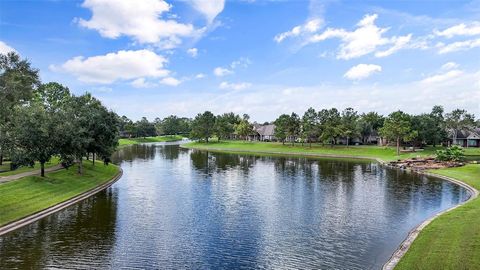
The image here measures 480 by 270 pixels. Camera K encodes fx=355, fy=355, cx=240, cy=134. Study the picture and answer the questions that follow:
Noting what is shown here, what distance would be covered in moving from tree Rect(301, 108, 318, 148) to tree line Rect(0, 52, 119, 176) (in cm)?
9290

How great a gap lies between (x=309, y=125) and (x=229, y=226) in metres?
115

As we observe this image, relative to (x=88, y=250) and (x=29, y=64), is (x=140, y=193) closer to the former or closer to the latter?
(x=88, y=250)

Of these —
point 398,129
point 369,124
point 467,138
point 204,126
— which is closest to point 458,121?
point 467,138

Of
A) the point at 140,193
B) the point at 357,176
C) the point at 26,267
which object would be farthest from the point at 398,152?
the point at 26,267

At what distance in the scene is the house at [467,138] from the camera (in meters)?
145

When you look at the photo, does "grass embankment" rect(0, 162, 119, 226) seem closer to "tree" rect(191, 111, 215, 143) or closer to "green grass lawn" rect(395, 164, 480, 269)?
"green grass lawn" rect(395, 164, 480, 269)

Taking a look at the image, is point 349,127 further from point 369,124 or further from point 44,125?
point 44,125

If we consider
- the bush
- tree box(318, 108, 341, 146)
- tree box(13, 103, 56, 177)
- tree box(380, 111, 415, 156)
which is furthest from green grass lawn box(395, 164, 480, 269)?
tree box(318, 108, 341, 146)

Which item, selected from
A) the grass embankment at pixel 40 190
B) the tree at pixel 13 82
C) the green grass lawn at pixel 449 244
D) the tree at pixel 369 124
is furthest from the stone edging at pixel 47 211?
the tree at pixel 369 124

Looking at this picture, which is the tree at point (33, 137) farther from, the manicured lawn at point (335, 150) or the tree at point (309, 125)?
the tree at point (309, 125)

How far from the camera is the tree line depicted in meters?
46.8

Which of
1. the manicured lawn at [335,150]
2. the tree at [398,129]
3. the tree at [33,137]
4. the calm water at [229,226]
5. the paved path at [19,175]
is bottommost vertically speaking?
the calm water at [229,226]

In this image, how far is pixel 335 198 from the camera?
4888cm

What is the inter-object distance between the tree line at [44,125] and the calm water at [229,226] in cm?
841
